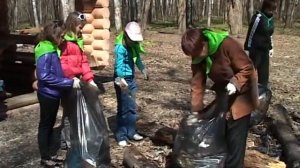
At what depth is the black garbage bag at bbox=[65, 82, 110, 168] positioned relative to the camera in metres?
4.84

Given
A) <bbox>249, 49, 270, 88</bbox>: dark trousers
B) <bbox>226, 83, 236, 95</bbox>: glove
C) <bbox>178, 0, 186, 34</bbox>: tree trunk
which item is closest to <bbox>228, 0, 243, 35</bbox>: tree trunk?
<bbox>178, 0, 186, 34</bbox>: tree trunk

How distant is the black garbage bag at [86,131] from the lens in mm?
4840

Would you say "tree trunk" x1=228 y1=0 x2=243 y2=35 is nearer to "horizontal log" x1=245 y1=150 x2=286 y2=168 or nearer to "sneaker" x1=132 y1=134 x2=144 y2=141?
"sneaker" x1=132 y1=134 x2=144 y2=141

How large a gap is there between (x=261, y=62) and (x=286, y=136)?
2377 millimetres

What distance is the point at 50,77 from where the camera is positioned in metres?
4.87

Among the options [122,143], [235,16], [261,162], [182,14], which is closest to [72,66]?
[122,143]

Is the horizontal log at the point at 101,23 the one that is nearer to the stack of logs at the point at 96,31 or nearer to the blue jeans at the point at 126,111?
the stack of logs at the point at 96,31

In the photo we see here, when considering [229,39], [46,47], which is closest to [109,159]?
[46,47]

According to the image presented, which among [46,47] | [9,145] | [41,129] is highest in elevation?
[46,47]

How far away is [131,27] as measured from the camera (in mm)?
5480

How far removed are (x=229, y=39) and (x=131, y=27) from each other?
170 cm

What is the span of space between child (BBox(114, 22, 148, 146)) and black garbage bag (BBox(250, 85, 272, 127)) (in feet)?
5.32

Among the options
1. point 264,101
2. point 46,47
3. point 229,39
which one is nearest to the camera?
point 229,39

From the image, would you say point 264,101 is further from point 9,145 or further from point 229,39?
point 9,145
